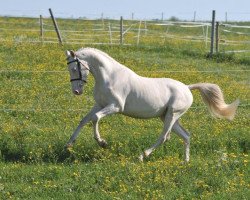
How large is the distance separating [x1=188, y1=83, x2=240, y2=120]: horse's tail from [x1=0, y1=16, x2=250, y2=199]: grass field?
0.52 m

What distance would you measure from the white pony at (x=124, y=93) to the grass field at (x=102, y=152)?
1.53ft

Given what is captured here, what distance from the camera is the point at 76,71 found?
34.3ft

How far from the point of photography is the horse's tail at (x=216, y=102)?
11414 mm

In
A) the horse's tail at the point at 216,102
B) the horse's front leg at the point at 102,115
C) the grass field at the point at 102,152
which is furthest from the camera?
the horse's tail at the point at 216,102

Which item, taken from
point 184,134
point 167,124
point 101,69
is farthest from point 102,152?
point 184,134

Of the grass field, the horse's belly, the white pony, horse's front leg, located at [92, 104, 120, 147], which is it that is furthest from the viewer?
the horse's belly

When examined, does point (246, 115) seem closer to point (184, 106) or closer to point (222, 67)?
point (184, 106)

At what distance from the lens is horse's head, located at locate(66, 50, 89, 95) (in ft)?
34.2

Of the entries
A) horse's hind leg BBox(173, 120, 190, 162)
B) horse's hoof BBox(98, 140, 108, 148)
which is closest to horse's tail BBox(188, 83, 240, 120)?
horse's hind leg BBox(173, 120, 190, 162)

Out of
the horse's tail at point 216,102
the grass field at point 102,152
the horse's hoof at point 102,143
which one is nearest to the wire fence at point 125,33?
the grass field at point 102,152

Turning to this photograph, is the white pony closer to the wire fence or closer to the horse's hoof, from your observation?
the horse's hoof

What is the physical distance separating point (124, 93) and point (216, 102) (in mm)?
1733

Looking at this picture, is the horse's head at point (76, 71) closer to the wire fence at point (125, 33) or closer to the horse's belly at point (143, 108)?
the horse's belly at point (143, 108)

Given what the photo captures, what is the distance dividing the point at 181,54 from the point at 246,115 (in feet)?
41.2
